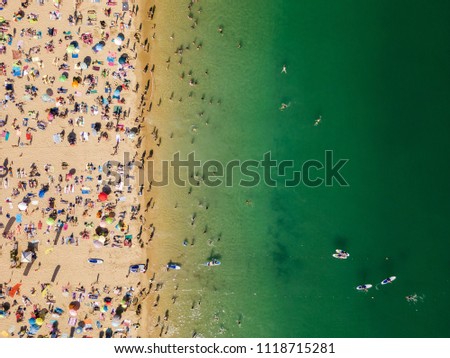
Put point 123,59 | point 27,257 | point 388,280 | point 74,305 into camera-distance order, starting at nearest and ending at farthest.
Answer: point 27,257 → point 74,305 → point 123,59 → point 388,280

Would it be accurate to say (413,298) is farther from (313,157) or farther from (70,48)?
(70,48)

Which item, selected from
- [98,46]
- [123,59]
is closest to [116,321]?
[123,59]

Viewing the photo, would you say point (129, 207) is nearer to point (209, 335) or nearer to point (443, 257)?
point (209, 335)

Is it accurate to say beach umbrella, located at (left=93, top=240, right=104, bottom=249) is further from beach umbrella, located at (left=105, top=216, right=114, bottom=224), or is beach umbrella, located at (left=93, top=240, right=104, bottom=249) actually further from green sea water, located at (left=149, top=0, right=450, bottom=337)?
green sea water, located at (left=149, top=0, right=450, bottom=337)

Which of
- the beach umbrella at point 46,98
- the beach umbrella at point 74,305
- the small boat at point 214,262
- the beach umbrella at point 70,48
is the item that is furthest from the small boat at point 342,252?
the beach umbrella at point 70,48

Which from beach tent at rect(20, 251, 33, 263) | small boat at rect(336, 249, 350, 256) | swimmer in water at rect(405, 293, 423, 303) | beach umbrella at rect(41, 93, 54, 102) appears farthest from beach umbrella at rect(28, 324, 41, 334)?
swimmer in water at rect(405, 293, 423, 303)

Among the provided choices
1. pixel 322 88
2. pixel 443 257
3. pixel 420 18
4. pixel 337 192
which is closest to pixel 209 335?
pixel 337 192
